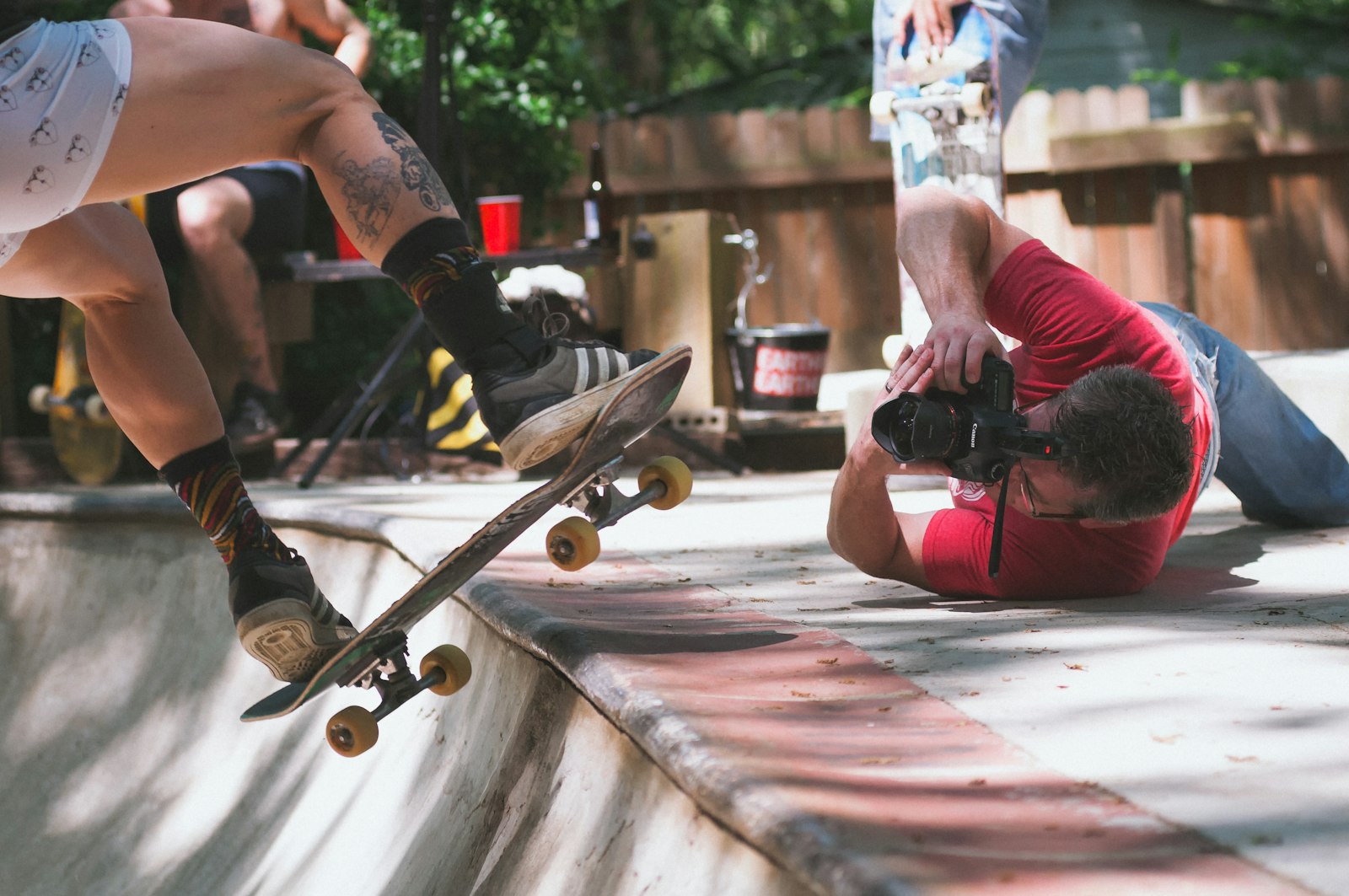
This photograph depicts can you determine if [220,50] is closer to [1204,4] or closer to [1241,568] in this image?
[1241,568]

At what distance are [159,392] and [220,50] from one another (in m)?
0.71

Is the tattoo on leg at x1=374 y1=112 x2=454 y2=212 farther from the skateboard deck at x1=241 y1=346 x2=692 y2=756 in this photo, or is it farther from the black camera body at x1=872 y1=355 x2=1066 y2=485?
the black camera body at x1=872 y1=355 x2=1066 y2=485

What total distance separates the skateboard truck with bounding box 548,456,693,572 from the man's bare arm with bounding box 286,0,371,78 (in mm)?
3522

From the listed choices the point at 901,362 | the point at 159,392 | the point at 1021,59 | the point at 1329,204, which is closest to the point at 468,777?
the point at 159,392

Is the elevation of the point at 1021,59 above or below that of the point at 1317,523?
above

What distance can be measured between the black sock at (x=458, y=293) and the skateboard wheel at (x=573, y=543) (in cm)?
32

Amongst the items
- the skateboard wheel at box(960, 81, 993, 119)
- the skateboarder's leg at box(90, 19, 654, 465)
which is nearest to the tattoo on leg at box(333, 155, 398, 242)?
the skateboarder's leg at box(90, 19, 654, 465)

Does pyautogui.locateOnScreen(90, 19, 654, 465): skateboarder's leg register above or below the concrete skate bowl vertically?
above

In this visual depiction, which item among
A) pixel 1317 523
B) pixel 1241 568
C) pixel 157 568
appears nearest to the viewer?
pixel 1241 568

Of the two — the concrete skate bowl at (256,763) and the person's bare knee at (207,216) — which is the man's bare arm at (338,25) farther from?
the concrete skate bowl at (256,763)

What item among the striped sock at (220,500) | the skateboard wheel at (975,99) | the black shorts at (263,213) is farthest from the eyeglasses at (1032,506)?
the black shorts at (263,213)

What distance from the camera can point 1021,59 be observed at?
4680 mm

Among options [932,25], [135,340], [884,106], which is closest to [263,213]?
[884,106]

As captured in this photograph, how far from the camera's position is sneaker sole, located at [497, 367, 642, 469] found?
6.64 feet
